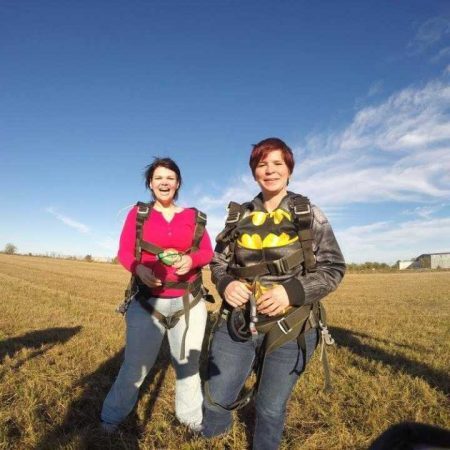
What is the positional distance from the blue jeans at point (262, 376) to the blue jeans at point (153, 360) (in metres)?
0.71

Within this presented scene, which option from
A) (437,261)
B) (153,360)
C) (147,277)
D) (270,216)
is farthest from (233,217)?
(437,261)

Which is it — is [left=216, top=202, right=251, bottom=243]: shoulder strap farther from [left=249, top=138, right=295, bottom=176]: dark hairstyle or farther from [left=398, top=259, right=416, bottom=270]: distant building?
[left=398, top=259, right=416, bottom=270]: distant building

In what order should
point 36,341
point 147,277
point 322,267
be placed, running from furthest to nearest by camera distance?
point 36,341 < point 147,277 < point 322,267

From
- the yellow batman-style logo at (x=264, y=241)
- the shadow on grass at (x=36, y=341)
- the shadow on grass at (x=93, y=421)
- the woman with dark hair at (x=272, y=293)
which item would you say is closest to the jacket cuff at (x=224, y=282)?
the woman with dark hair at (x=272, y=293)

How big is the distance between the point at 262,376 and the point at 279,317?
507 millimetres

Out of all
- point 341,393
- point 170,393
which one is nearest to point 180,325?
point 170,393

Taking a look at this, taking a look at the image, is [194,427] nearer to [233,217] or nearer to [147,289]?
[147,289]

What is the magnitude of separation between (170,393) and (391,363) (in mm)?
4030

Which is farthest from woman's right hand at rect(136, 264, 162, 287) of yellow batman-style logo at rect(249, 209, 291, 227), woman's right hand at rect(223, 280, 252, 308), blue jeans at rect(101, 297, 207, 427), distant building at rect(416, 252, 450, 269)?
distant building at rect(416, 252, 450, 269)

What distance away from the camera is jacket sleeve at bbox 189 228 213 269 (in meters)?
4.12

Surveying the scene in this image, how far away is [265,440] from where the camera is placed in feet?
10.5

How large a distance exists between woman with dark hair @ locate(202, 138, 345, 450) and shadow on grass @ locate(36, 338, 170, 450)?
1.38 m

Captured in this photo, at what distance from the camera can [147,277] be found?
387 cm

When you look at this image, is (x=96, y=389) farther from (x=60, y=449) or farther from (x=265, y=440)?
(x=265, y=440)
